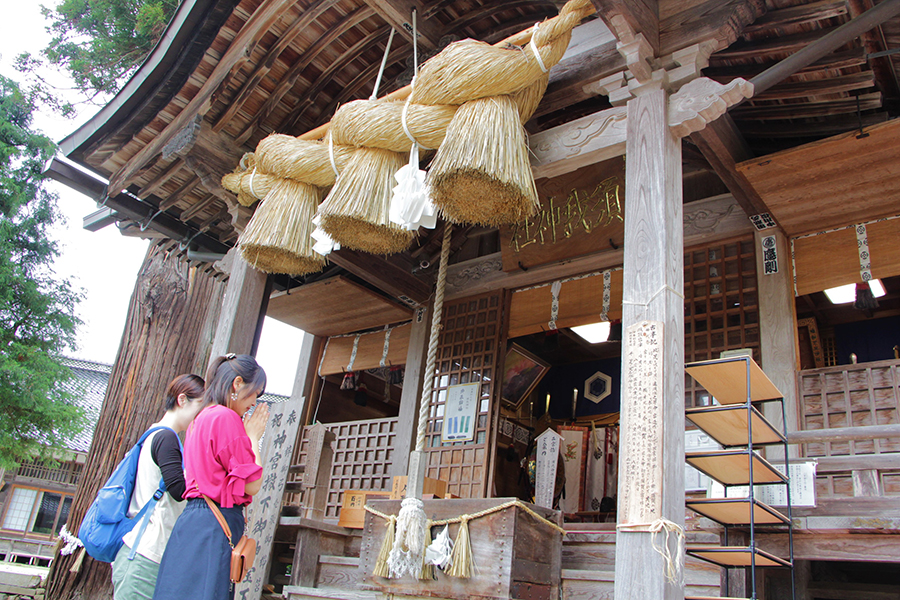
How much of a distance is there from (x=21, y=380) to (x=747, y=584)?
33.3 ft

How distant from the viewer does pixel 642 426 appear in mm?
2816

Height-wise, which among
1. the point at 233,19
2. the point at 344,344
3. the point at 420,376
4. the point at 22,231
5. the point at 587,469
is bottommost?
the point at 587,469

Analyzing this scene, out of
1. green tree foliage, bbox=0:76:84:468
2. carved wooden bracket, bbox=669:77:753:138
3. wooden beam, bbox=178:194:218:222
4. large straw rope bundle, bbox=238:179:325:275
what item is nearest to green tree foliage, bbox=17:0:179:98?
green tree foliage, bbox=0:76:84:468

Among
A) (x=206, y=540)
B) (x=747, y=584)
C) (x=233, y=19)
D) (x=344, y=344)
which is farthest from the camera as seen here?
(x=344, y=344)

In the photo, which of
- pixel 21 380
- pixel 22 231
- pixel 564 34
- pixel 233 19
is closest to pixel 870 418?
pixel 564 34

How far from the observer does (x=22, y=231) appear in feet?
36.0

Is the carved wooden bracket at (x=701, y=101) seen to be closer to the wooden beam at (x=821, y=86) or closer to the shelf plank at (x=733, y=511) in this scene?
the wooden beam at (x=821, y=86)

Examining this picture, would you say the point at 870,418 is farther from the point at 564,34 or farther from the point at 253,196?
the point at 253,196

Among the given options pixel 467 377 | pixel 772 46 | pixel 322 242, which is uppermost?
pixel 772 46

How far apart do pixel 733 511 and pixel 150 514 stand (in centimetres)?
301

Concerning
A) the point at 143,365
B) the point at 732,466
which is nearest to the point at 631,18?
the point at 732,466

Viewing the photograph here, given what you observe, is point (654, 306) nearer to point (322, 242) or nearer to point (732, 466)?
point (732, 466)

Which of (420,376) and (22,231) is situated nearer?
(420,376)

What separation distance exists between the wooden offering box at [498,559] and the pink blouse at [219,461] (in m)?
→ 1.49
